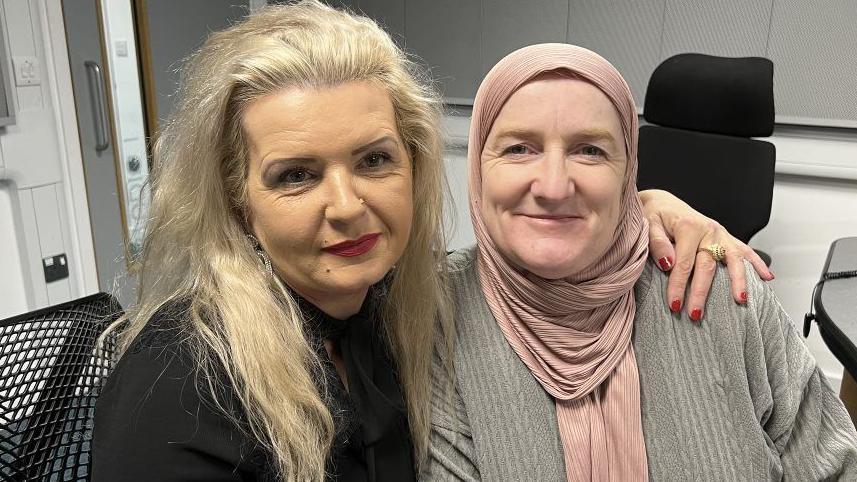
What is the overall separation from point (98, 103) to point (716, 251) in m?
2.64

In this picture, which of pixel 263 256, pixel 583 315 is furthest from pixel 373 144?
pixel 583 315

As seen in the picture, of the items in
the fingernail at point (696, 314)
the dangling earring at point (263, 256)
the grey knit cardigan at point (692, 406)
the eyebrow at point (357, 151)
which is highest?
the eyebrow at point (357, 151)

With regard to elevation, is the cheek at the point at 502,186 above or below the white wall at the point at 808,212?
above

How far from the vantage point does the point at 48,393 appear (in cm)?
88


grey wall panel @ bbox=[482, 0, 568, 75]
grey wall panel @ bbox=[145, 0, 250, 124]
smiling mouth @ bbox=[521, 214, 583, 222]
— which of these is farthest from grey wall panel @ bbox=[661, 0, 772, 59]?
smiling mouth @ bbox=[521, 214, 583, 222]

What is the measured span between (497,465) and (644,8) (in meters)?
2.50

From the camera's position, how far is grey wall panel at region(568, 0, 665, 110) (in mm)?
2969

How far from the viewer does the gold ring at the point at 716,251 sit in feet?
3.92

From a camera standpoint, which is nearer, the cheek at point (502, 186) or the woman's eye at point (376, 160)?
the woman's eye at point (376, 160)

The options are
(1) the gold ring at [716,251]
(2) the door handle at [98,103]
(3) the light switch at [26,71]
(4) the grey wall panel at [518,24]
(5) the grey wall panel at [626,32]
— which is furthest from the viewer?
(4) the grey wall panel at [518,24]

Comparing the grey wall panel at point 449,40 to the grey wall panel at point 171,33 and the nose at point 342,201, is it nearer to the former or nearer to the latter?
the grey wall panel at point 171,33

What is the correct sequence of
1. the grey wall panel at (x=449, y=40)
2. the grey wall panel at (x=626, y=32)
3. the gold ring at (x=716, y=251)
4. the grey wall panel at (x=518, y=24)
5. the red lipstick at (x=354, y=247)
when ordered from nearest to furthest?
the red lipstick at (x=354, y=247) → the gold ring at (x=716, y=251) → the grey wall panel at (x=626, y=32) → the grey wall panel at (x=518, y=24) → the grey wall panel at (x=449, y=40)

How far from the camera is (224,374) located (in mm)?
941

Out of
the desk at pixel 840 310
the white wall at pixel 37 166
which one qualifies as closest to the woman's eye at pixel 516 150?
the desk at pixel 840 310
